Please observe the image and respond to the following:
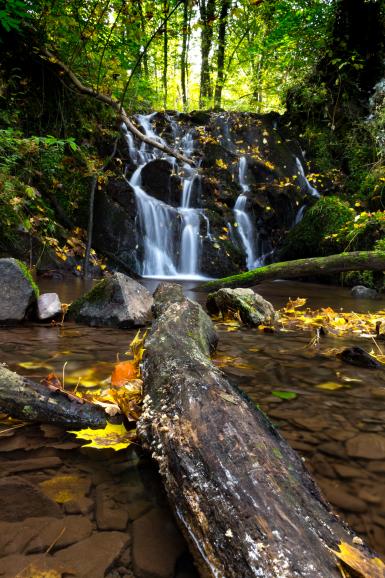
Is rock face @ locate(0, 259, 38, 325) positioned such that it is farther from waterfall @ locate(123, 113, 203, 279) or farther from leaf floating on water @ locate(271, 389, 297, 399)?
waterfall @ locate(123, 113, 203, 279)

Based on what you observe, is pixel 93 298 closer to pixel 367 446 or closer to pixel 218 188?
pixel 367 446

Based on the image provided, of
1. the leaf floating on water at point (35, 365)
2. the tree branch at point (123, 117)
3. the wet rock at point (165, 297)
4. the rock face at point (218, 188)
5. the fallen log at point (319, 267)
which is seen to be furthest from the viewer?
the rock face at point (218, 188)

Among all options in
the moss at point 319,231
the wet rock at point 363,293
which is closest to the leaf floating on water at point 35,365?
the wet rock at point 363,293

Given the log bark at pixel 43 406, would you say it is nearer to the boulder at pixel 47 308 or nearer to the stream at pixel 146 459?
Result: the stream at pixel 146 459

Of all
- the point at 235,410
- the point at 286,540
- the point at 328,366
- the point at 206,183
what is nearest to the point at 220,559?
the point at 286,540

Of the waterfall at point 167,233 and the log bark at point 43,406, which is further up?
the waterfall at point 167,233

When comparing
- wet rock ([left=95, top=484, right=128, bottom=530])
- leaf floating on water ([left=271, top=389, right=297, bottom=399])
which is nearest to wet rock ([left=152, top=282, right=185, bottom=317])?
leaf floating on water ([left=271, top=389, right=297, bottom=399])

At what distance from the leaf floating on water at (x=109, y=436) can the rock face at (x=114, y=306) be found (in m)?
2.33

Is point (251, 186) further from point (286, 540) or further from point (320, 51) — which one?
point (286, 540)

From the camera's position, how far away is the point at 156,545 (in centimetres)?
116

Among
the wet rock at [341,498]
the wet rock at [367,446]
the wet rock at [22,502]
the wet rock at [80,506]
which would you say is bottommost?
the wet rock at [341,498]

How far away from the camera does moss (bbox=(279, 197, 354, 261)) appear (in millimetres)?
10734

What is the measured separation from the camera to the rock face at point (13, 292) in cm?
396

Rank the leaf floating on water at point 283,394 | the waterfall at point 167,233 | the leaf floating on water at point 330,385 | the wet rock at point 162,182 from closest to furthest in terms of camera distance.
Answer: the leaf floating on water at point 283,394, the leaf floating on water at point 330,385, the waterfall at point 167,233, the wet rock at point 162,182
